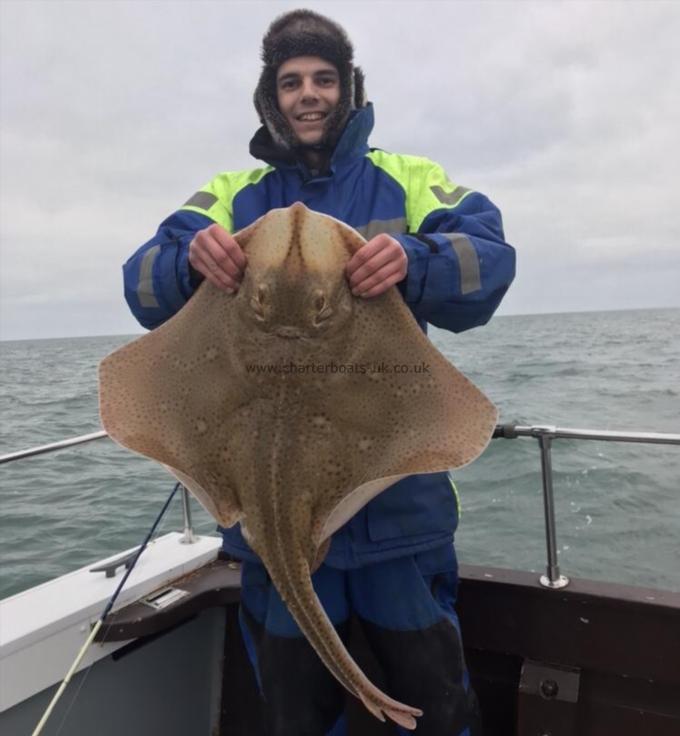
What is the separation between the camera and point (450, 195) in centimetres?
251

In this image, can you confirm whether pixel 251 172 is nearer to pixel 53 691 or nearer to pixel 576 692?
pixel 53 691

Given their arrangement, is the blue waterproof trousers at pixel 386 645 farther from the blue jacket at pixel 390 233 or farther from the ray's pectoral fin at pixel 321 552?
the ray's pectoral fin at pixel 321 552

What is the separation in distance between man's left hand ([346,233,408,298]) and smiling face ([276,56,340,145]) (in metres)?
0.93

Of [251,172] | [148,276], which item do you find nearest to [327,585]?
[148,276]

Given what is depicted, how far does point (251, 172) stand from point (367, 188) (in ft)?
1.82

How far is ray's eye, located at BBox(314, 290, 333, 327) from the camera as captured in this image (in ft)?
6.40

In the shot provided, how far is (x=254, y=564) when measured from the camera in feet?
8.34

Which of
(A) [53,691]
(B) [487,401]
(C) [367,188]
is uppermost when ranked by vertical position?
(C) [367,188]

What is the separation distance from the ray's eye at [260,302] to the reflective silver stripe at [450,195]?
2.97 ft

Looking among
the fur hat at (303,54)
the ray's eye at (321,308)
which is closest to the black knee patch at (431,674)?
the ray's eye at (321,308)

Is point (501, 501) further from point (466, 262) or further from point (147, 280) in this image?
point (147, 280)

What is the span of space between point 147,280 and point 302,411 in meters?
0.84

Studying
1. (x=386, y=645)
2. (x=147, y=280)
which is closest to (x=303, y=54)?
(x=147, y=280)

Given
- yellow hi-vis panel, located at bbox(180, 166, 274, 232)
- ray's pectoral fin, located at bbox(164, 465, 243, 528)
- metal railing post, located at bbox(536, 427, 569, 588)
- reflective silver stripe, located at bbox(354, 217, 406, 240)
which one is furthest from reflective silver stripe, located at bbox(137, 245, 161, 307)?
metal railing post, located at bbox(536, 427, 569, 588)
